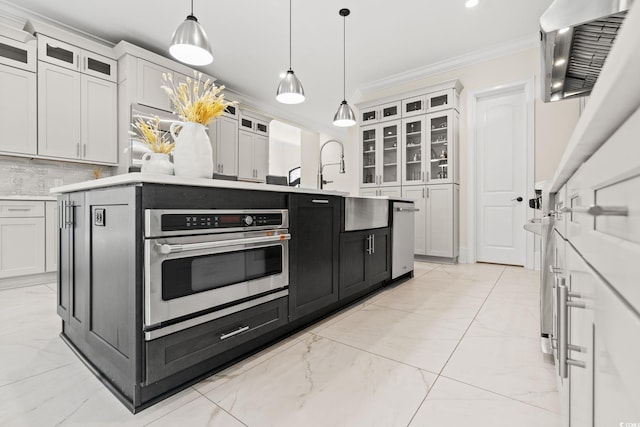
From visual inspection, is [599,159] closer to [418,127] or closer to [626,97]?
[626,97]


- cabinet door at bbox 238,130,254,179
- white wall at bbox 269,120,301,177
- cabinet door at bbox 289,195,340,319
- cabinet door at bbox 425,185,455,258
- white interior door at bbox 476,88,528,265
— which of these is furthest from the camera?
white wall at bbox 269,120,301,177

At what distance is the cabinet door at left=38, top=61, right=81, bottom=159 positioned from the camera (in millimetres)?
3266

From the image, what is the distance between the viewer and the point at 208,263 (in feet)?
4.29

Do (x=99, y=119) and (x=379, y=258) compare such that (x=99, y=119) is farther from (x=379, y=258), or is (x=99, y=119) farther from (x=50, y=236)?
(x=379, y=258)

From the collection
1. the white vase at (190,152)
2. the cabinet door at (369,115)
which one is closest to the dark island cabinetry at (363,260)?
the white vase at (190,152)

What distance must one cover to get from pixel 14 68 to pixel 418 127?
4971 millimetres

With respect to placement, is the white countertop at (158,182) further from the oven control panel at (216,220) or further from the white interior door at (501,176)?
the white interior door at (501,176)

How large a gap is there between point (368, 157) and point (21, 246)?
4678mm

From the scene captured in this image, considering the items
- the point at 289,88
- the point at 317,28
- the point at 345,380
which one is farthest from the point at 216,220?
the point at 317,28

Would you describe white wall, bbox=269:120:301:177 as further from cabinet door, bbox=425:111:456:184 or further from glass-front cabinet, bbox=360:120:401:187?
cabinet door, bbox=425:111:456:184

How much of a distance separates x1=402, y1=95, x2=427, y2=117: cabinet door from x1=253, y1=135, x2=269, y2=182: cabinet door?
274cm

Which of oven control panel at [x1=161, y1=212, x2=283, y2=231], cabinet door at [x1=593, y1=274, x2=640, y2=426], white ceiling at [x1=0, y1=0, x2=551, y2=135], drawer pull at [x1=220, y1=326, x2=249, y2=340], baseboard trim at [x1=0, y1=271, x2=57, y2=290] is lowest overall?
baseboard trim at [x1=0, y1=271, x2=57, y2=290]

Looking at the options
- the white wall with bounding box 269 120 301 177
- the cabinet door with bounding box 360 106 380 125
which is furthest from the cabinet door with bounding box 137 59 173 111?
the white wall with bounding box 269 120 301 177

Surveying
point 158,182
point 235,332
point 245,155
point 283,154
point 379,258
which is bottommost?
point 235,332
